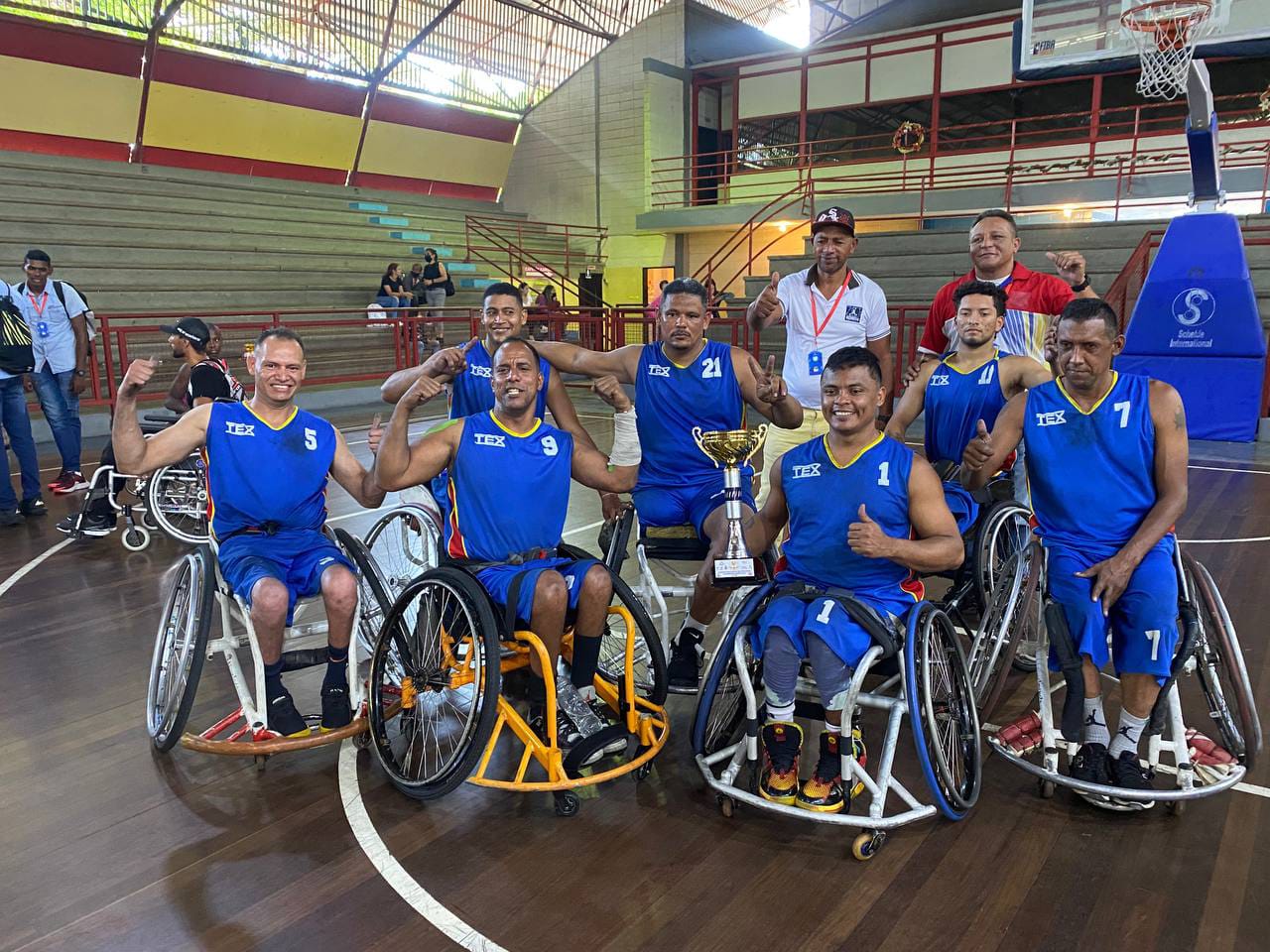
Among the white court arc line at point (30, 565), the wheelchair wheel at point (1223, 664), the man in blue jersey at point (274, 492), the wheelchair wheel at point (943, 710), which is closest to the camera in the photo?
the wheelchair wheel at point (943, 710)

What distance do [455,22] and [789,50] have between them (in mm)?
6280

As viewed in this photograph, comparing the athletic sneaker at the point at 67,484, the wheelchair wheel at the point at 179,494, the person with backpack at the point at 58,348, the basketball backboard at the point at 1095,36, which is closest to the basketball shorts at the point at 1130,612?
the wheelchair wheel at the point at 179,494

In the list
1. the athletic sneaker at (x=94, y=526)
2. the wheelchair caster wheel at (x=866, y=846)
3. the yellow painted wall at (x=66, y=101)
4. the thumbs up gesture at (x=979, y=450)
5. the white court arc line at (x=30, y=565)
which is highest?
the yellow painted wall at (x=66, y=101)

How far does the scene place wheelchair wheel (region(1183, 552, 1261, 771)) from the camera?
2.37 metres

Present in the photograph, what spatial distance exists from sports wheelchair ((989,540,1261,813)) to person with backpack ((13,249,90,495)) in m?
6.17

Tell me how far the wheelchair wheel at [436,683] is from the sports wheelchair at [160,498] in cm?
270

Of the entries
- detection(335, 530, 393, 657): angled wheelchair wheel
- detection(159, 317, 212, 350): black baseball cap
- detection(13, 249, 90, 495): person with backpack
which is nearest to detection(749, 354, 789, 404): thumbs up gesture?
detection(335, 530, 393, 657): angled wheelchair wheel

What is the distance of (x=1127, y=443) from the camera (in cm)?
264

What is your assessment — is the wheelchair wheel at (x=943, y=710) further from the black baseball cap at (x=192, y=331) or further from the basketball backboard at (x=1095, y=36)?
the basketball backboard at (x=1095, y=36)

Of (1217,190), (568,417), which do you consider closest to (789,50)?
(1217,190)

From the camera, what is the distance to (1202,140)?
22.3ft

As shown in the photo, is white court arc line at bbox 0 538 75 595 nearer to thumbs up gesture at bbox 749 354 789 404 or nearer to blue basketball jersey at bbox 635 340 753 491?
blue basketball jersey at bbox 635 340 753 491

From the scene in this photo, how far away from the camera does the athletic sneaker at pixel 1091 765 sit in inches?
99.5

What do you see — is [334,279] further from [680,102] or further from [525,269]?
[680,102]
